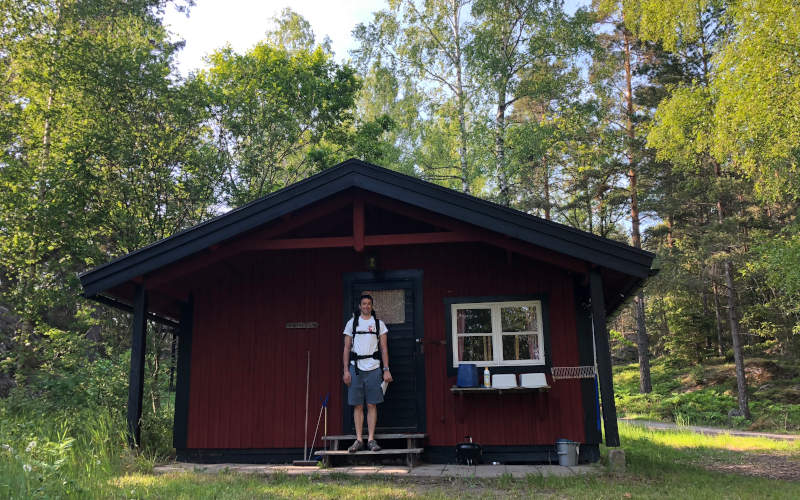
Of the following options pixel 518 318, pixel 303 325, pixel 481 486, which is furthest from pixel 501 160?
pixel 481 486

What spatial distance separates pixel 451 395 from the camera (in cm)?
744

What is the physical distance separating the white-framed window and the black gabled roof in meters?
1.33

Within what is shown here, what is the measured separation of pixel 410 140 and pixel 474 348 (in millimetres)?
13957

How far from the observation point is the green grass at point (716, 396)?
15.4 metres

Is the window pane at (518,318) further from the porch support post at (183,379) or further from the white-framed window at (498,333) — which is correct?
the porch support post at (183,379)

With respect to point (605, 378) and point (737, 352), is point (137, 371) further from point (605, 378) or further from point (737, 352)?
point (737, 352)

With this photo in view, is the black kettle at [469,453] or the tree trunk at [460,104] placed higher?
the tree trunk at [460,104]

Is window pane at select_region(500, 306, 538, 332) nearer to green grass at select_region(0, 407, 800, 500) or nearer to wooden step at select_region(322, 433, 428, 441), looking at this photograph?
wooden step at select_region(322, 433, 428, 441)

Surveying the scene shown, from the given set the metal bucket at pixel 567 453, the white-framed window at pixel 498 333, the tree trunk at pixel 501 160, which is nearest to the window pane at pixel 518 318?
the white-framed window at pixel 498 333

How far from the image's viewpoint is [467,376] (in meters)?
7.20

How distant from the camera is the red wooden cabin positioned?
6895 mm

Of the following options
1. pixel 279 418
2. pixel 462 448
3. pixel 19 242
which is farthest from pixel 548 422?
pixel 19 242

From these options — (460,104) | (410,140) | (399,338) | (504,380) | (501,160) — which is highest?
(410,140)

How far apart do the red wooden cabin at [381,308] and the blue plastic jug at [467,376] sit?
22cm
